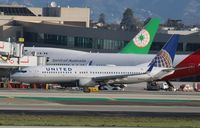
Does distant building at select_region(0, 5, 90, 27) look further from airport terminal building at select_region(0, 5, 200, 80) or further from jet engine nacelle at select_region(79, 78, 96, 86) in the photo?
jet engine nacelle at select_region(79, 78, 96, 86)

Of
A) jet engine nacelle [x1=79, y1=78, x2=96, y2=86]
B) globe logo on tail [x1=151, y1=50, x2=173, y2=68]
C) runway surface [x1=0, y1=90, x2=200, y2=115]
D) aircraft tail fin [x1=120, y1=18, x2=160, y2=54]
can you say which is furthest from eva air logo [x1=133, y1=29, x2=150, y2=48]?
runway surface [x1=0, y1=90, x2=200, y2=115]

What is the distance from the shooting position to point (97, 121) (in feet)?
148

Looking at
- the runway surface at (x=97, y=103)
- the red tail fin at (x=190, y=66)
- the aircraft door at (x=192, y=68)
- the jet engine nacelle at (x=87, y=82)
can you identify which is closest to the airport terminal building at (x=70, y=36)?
the red tail fin at (x=190, y=66)

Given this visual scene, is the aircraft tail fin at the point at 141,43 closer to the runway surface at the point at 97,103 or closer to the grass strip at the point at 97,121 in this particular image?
the runway surface at the point at 97,103

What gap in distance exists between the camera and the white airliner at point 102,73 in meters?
89.1

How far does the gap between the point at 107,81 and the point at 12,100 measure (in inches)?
1356

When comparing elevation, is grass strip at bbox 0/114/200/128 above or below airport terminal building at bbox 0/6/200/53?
below

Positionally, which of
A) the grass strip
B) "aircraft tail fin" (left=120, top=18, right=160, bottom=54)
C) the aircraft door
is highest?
"aircraft tail fin" (left=120, top=18, right=160, bottom=54)

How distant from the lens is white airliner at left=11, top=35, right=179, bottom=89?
292 ft

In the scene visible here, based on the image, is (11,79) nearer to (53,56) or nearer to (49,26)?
(53,56)

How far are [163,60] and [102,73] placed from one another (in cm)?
1020

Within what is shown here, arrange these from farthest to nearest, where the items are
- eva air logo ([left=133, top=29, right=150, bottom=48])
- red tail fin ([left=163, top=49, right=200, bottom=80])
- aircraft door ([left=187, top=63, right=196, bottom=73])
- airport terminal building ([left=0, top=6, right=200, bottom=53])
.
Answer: airport terminal building ([left=0, top=6, right=200, bottom=53]), eva air logo ([left=133, top=29, right=150, bottom=48]), aircraft door ([left=187, top=63, right=196, bottom=73]), red tail fin ([left=163, top=49, right=200, bottom=80])

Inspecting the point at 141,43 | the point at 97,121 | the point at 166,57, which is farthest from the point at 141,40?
the point at 97,121

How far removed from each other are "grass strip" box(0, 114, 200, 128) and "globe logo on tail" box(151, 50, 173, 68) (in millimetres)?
50697
